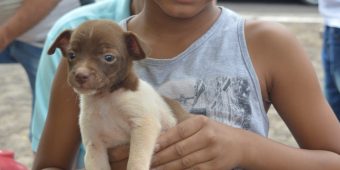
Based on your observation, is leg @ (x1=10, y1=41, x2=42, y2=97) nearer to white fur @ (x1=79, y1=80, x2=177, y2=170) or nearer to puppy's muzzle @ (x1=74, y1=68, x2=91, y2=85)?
white fur @ (x1=79, y1=80, x2=177, y2=170)

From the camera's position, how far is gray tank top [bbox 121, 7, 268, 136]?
1.81 meters

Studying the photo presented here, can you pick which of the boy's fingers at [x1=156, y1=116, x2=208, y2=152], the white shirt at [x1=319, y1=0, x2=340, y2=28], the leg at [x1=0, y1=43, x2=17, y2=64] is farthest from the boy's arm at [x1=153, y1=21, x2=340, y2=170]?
the leg at [x1=0, y1=43, x2=17, y2=64]

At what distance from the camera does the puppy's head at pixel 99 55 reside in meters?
1.39

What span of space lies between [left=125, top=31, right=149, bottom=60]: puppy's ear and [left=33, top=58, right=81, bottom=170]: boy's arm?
0.43m

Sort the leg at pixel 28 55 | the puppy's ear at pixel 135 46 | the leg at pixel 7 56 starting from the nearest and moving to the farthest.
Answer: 1. the puppy's ear at pixel 135 46
2. the leg at pixel 28 55
3. the leg at pixel 7 56

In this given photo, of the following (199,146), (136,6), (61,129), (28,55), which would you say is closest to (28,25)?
(28,55)

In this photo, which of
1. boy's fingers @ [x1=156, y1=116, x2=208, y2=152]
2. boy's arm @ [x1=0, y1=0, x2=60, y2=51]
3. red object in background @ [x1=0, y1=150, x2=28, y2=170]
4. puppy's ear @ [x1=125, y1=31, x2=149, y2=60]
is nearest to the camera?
puppy's ear @ [x1=125, y1=31, x2=149, y2=60]

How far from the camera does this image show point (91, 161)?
5.13ft

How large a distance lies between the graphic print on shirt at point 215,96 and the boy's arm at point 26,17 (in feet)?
4.40

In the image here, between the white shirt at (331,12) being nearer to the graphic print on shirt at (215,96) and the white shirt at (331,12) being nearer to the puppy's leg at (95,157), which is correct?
the graphic print on shirt at (215,96)

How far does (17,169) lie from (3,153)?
7 centimetres

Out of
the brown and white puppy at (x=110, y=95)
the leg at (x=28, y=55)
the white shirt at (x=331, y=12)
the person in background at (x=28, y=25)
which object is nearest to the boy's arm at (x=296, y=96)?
the brown and white puppy at (x=110, y=95)

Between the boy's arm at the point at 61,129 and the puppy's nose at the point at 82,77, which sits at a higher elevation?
the puppy's nose at the point at 82,77

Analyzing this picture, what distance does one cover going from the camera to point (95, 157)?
1.57m
